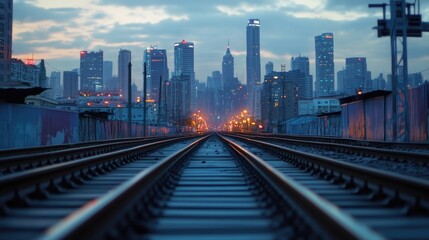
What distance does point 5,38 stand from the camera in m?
157

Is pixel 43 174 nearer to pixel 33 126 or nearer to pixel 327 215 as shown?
pixel 327 215

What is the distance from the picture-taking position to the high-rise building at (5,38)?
151 metres

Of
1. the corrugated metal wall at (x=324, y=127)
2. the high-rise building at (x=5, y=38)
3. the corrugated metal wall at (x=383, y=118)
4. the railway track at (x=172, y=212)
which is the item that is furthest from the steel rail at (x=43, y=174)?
the high-rise building at (x=5, y=38)

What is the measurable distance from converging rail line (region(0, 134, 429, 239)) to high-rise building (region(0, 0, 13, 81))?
147 metres

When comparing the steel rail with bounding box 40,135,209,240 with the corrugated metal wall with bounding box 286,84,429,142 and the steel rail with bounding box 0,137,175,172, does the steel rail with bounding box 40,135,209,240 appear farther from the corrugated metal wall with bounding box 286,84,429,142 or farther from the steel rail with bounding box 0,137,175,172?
the corrugated metal wall with bounding box 286,84,429,142

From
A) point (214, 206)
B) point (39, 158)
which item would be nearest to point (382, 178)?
point (214, 206)

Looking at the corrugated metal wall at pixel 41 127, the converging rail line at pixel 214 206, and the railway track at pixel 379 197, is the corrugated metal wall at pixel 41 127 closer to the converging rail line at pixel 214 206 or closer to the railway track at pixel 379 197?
the converging rail line at pixel 214 206

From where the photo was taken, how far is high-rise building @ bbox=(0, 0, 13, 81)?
151 meters

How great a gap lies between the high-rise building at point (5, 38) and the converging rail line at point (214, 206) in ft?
484

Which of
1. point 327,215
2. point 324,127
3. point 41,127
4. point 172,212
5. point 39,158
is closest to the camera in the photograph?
point 327,215

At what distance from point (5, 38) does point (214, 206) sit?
161603 mm

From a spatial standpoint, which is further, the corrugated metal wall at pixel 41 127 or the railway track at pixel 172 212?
the corrugated metal wall at pixel 41 127

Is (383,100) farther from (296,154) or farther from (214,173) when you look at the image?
(214,173)

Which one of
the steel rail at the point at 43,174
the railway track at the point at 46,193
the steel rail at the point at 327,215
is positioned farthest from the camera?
the steel rail at the point at 43,174
